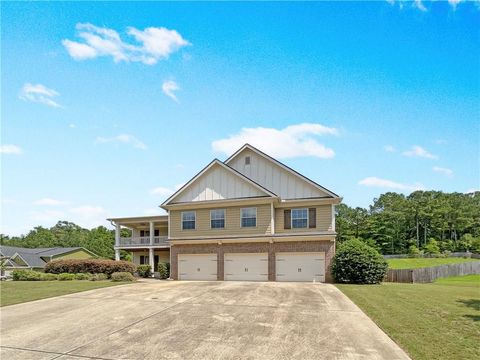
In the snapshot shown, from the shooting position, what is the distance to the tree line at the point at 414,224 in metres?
68.4

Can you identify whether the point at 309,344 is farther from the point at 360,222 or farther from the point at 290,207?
the point at 360,222

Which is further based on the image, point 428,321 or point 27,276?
point 27,276

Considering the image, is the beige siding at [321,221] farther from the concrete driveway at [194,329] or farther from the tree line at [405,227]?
the tree line at [405,227]

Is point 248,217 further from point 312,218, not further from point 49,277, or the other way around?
point 49,277

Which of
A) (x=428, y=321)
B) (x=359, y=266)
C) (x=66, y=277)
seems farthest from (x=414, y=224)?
(x=428, y=321)

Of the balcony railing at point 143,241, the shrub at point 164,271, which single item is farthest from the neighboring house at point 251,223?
the balcony railing at point 143,241

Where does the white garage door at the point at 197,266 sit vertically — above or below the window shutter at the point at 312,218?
below

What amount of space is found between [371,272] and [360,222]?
5190 centimetres

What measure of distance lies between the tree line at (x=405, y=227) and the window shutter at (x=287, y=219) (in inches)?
1748

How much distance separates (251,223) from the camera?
79.3ft

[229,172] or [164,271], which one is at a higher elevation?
[229,172]

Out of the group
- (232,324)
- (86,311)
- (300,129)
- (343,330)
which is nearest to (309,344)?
(343,330)

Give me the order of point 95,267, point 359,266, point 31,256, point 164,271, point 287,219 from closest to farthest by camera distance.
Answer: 1. point 359,266
2. point 287,219
3. point 95,267
4. point 164,271
5. point 31,256

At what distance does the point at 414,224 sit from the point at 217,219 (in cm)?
6401
